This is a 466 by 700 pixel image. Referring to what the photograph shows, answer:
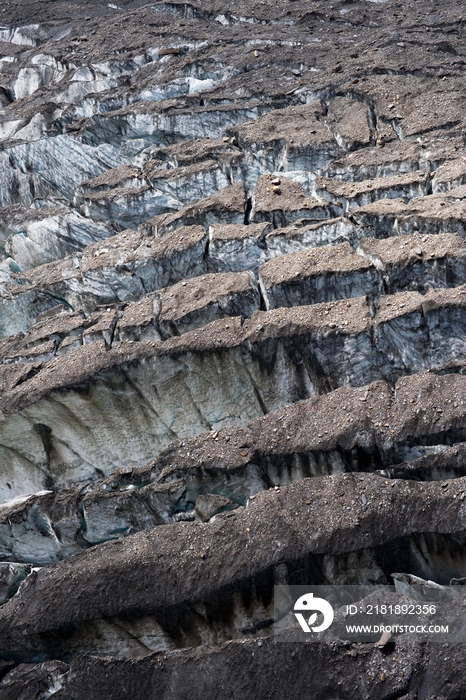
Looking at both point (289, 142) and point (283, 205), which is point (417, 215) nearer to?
point (283, 205)

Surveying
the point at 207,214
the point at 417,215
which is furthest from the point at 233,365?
the point at 417,215

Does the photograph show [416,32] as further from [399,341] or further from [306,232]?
[399,341]

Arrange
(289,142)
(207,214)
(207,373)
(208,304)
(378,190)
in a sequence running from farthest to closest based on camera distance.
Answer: (289,142), (207,214), (378,190), (208,304), (207,373)

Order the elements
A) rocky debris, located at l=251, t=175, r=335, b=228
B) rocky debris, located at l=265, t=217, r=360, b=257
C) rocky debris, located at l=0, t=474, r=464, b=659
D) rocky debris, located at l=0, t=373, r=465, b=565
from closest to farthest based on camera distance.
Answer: rocky debris, located at l=0, t=474, r=464, b=659 < rocky debris, located at l=0, t=373, r=465, b=565 < rocky debris, located at l=265, t=217, r=360, b=257 < rocky debris, located at l=251, t=175, r=335, b=228

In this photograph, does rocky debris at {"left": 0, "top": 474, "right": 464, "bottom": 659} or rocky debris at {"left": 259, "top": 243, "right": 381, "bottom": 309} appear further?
rocky debris at {"left": 259, "top": 243, "right": 381, "bottom": 309}

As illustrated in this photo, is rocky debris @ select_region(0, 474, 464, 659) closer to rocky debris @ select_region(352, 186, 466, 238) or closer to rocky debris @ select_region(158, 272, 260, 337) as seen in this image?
rocky debris @ select_region(158, 272, 260, 337)

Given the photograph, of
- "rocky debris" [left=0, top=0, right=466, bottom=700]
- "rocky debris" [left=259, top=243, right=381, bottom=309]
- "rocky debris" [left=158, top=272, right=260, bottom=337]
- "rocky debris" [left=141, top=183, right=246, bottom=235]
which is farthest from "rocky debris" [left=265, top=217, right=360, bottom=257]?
"rocky debris" [left=141, top=183, right=246, bottom=235]

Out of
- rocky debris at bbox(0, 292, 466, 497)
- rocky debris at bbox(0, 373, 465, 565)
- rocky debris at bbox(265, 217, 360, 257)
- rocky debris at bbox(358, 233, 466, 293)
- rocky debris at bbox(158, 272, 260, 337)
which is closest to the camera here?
rocky debris at bbox(0, 373, 465, 565)

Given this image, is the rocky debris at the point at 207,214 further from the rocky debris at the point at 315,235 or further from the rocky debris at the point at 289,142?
the rocky debris at the point at 315,235

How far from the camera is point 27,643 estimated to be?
1188cm

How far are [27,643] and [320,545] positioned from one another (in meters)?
5.14

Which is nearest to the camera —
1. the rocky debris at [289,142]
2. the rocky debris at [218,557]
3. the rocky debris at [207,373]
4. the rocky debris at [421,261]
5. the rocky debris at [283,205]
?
the rocky debris at [218,557]

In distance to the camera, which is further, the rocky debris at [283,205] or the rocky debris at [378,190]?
the rocky debris at [283,205]

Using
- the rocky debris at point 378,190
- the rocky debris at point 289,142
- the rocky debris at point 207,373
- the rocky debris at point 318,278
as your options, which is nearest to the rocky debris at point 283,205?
the rocky debris at point 378,190
